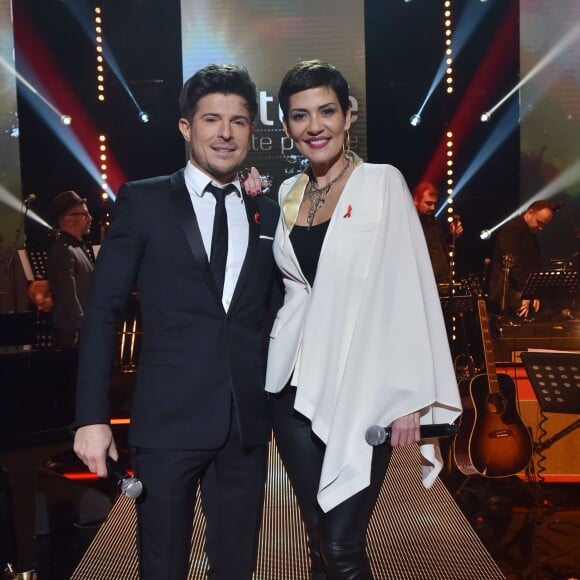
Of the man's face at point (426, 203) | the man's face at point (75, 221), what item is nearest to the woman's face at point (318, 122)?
the man's face at point (75, 221)

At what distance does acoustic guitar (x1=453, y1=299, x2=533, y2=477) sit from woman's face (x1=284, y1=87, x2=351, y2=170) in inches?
105

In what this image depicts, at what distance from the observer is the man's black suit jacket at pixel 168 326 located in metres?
1.82

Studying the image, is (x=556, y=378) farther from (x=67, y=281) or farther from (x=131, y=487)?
(x=67, y=281)

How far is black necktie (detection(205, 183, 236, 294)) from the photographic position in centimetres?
188

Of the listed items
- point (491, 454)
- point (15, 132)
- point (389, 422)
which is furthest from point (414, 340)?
point (15, 132)

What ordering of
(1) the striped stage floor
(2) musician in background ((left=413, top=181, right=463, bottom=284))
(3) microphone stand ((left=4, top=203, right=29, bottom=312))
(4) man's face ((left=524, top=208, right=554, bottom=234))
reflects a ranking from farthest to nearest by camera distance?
1. (3) microphone stand ((left=4, top=203, right=29, bottom=312))
2. (4) man's face ((left=524, top=208, right=554, bottom=234))
3. (2) musician in background ((left=413, top=181, right=463, bottom=284))
4. (1) the striped stage floor

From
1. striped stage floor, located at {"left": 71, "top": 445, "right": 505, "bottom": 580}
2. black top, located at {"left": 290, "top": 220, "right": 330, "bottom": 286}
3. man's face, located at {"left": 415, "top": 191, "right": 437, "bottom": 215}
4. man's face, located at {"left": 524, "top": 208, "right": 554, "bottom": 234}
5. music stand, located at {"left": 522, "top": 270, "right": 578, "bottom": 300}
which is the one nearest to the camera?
black top, located at {"left": 290, "top": 220, "right": 330, "bottom": 286}

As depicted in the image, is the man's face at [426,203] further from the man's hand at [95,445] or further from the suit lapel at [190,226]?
the man's hand at [95,445]

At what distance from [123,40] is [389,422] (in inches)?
288

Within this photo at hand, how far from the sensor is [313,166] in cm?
217

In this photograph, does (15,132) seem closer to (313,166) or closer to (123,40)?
(123,40)

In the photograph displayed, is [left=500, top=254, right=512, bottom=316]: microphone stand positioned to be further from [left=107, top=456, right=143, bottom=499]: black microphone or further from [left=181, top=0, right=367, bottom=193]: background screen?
[left=107, top=456, right=143, bottom=499]: black microphone

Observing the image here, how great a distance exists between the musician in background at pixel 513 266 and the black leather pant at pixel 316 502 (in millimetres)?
5496

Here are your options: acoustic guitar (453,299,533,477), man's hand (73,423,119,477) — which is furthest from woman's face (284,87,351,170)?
acoustic guitar (453,299,533,477)
